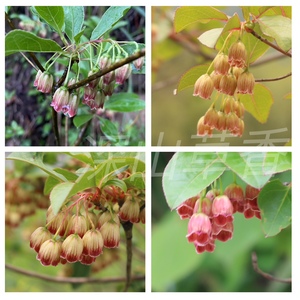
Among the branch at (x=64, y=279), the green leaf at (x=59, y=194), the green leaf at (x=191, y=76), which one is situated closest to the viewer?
the green leaf at (x=59, y=194)

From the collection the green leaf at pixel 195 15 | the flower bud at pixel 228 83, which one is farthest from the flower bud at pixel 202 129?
the green leaf at pixel 195 15

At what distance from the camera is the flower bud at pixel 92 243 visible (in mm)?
1218

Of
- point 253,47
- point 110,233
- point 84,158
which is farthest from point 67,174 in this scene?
point 253,47

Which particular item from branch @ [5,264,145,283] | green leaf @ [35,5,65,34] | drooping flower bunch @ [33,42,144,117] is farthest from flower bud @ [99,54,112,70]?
branch @ [5,264,145,283]

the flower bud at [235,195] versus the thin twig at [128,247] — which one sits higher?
the flower bud at [235,195]

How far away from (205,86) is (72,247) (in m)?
0.42

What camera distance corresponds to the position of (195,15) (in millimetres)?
1252

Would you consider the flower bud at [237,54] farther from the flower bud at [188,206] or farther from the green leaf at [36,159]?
the green leaf at [36,159]

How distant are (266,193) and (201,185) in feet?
0.47

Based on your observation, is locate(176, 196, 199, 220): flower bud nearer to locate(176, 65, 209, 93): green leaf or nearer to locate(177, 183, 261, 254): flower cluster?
locate(177, 183, 261, 254): flower cluster

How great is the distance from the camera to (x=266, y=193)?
49.1 inches

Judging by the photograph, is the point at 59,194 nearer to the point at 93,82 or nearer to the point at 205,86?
the point at 93,82

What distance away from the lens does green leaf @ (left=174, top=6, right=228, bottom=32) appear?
123 centimetres

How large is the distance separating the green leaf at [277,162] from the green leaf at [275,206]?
0.10 ft
